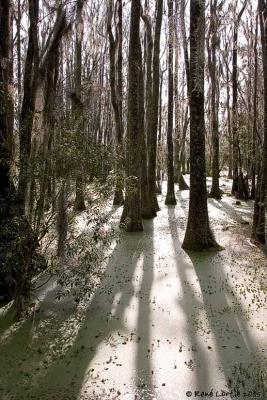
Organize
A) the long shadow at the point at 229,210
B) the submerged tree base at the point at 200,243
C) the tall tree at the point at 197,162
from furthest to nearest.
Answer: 1. the long shadow at the point at 229,210
2. the submerged tree base at the point at 200,243
3. the tall tree at the point at 197,162

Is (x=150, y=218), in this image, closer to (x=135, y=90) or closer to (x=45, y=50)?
(x=135, y=90)

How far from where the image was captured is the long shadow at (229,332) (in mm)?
4594

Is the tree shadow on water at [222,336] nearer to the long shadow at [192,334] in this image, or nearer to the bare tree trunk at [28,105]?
the long shadow at [192,334]

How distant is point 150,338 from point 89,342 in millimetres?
798

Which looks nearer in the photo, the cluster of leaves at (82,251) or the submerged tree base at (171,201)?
the cluster of leaves at (82,251)

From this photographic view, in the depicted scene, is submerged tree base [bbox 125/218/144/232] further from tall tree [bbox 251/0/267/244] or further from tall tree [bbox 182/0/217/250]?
tall tree [bbox 251/0/267/244]

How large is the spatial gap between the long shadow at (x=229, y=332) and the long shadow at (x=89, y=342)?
4.20 feet

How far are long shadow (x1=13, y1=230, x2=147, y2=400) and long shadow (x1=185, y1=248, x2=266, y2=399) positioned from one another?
1281mm

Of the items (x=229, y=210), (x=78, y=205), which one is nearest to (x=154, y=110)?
(x=229, y=210)

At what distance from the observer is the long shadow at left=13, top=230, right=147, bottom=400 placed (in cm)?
457

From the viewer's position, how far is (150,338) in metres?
5.69

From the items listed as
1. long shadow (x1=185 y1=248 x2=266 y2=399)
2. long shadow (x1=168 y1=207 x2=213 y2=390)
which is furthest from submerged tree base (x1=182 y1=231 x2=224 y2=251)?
long shadow (x1=185 y1=248 x2=266 y2=399)

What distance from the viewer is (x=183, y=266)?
8.86 m

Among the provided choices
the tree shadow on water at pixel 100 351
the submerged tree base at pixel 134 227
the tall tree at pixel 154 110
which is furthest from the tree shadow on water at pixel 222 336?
the tall tree at pixel 154 110
